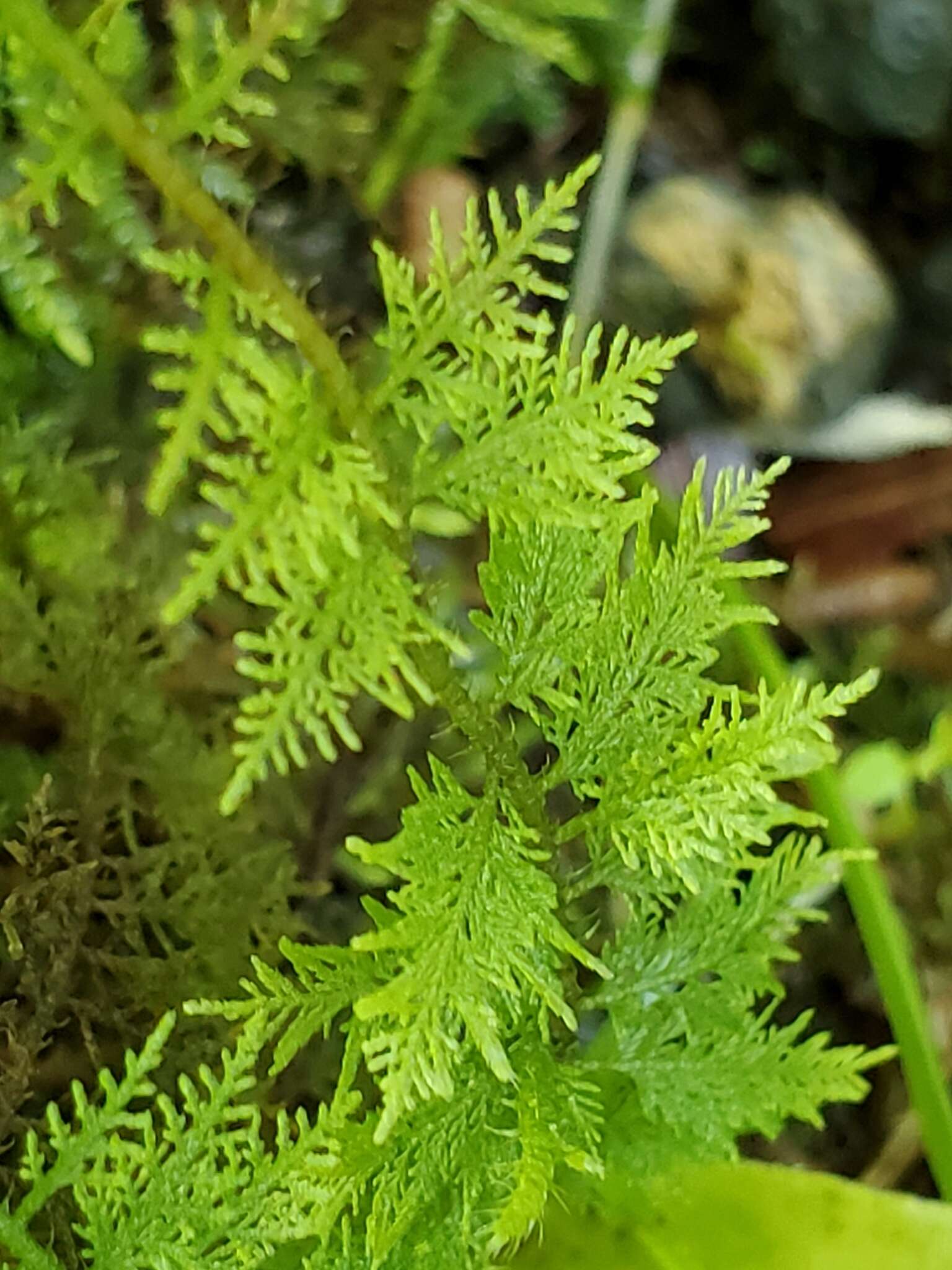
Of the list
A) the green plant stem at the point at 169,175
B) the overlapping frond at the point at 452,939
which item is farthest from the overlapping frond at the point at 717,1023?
the green plant stem at the point at 169,175

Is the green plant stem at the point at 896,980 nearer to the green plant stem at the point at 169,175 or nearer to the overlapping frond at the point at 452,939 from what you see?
the overlapping frond at the point at 452,939

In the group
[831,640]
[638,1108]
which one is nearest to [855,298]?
[831,640]

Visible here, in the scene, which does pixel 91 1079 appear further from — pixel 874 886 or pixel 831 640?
pixel 831 640

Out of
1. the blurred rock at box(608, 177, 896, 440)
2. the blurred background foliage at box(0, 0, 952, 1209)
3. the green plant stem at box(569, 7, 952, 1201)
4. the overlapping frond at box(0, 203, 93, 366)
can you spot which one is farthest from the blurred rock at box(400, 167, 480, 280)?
the overlapping frond at box(0, 203, 93, 366)

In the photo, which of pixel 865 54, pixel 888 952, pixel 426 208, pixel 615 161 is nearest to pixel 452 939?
pixel 888 952

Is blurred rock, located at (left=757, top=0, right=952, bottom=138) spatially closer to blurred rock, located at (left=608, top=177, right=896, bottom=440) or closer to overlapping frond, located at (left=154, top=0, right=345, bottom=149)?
blurred rock, located at (left=608, top=177, right=896, bottom=440)

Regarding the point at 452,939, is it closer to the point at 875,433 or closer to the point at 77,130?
the point at 77,130
